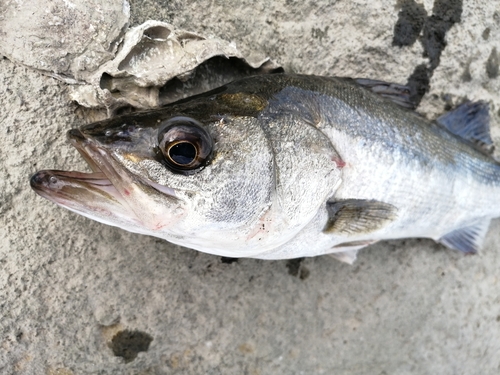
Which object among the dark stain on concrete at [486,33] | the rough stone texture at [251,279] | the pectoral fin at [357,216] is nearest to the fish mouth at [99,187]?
the rough stone texture at [251,279]

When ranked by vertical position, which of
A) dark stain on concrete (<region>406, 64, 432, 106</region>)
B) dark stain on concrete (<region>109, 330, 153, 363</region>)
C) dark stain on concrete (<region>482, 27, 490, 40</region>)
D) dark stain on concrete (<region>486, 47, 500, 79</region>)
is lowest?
dark stain on concrete (<region>109, 330, 153, 363</region>)

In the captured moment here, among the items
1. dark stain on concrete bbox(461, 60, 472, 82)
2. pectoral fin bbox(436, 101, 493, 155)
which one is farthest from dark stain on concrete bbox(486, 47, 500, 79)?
pectoral fin bbox(436, 101, 493, 155)

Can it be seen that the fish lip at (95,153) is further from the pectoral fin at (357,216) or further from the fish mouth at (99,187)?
the pectoral fin at (357,216)

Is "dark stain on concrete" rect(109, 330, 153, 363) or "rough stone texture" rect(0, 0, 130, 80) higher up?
"rough stone texture" rect(0, 0, 130, 80)

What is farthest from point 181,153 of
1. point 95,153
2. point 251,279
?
point 251,279

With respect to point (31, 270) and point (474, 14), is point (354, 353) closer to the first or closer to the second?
point (31, 270)

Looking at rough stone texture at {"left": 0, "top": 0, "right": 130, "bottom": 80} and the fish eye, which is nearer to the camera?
the fish eye

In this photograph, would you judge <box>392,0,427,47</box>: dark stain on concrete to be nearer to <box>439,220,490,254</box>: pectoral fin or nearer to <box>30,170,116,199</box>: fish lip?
<box>439,220,490,254</box>: pectoral fin
